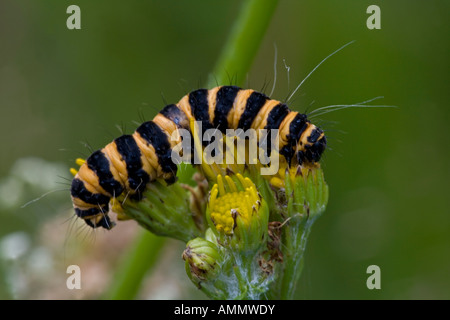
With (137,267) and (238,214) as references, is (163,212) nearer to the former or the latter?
(238,214)

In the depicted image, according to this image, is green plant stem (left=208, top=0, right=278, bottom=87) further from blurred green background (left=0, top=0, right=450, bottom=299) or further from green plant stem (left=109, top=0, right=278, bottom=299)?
blurred green background (left=0, top=0, right=450, bottom=299)

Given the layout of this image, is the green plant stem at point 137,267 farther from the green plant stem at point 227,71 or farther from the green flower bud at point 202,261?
the green flower bud at point 202,261

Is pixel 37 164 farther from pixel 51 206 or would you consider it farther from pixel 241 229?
pixel 241 229

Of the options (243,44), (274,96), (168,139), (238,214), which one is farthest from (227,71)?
(274,96)

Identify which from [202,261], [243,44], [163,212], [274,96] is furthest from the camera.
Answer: [274,96]

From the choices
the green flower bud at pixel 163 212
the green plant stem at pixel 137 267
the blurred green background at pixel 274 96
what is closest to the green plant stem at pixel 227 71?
the green plant stem at pixel 137 267

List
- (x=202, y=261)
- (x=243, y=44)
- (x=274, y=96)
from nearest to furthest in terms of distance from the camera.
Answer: (x=202, y=261)
(x=243, y=44)
(x=274, y=96)
